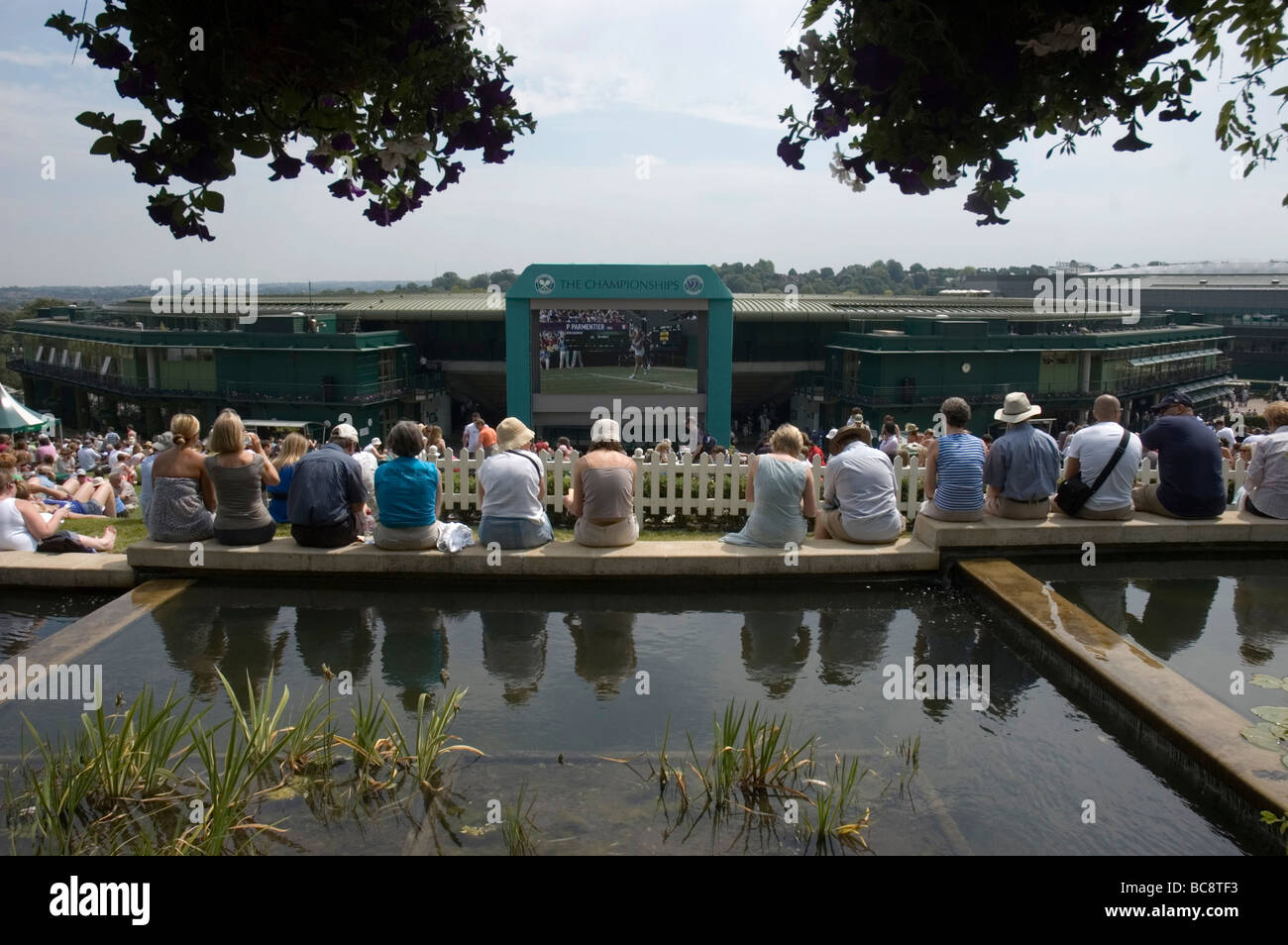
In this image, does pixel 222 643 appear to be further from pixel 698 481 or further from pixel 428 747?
pixel 698 481

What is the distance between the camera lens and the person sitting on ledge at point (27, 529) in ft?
23.3

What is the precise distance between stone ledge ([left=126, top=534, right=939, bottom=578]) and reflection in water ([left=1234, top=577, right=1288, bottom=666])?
2258 millimetres

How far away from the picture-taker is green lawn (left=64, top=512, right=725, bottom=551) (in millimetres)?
9281

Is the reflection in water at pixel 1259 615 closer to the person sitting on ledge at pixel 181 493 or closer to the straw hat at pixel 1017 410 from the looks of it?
the straw hat at pixel 1017 410

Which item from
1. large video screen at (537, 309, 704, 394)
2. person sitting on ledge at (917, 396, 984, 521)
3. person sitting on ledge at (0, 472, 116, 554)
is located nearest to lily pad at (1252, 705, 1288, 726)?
person sitting on ledge at (917, 396, 984, 521)

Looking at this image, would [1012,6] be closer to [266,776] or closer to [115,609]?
[266,776]

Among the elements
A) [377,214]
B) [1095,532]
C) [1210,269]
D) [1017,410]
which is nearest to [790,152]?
[377,214]

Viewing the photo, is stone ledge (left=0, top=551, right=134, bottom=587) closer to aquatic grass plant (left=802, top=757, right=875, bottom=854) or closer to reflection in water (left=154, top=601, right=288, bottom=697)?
reflection in water (left=154, top=601, right=288, bottom=697)

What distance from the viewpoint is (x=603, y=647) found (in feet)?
18.3

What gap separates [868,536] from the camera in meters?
6.89

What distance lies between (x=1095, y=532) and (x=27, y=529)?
7535 mm

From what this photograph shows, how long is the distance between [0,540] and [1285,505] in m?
9.11

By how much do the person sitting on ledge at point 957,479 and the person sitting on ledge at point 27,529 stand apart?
6.16 m
